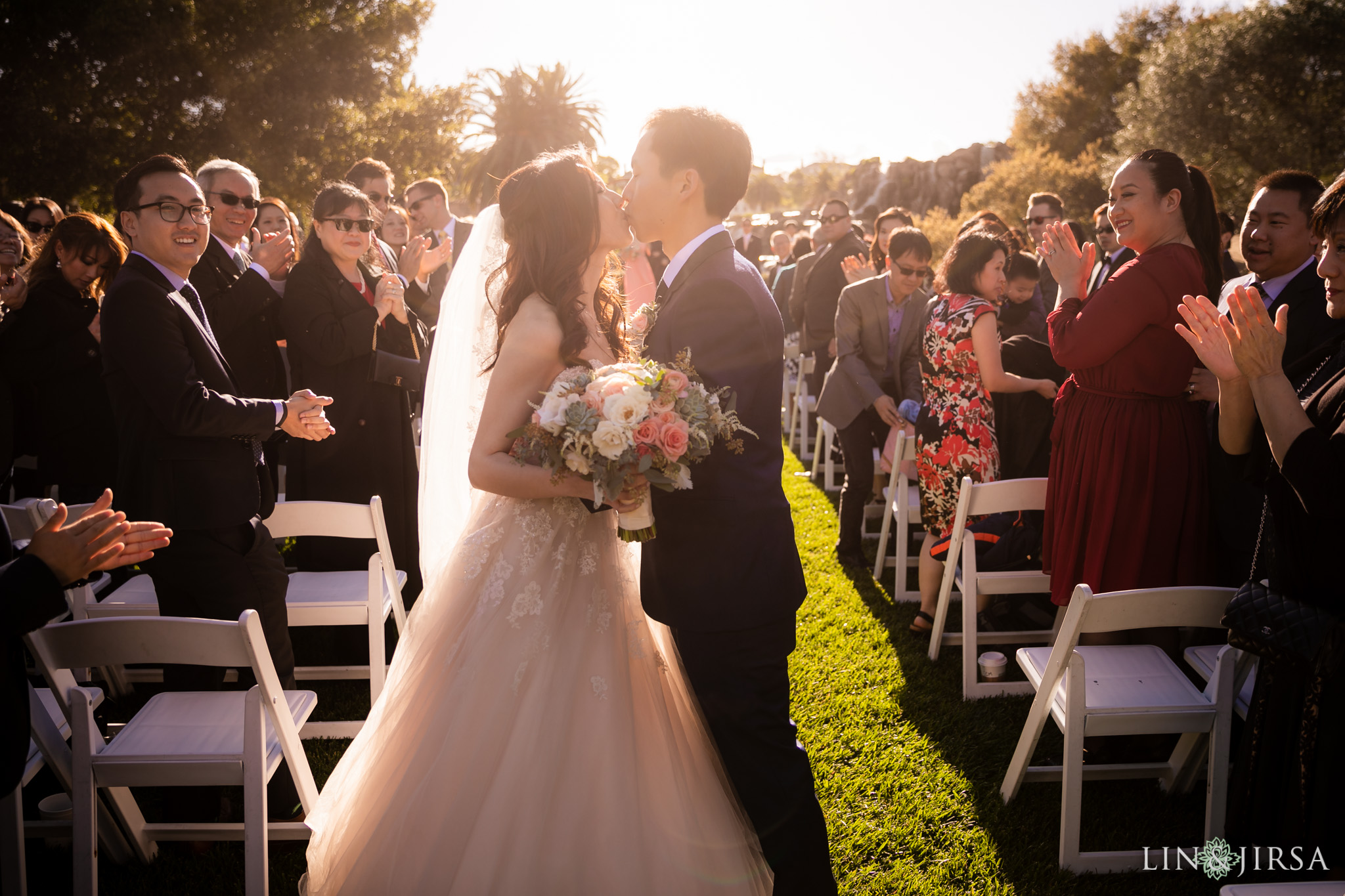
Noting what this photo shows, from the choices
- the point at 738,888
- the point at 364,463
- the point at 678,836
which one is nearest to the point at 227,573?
the point at 364,463

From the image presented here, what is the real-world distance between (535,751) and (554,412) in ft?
3.28

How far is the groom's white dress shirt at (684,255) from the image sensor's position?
2.31 m

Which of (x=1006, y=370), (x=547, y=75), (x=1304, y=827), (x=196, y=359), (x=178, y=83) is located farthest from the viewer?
(x=547, y=75)

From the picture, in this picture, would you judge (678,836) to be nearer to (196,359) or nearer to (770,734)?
(770,734)

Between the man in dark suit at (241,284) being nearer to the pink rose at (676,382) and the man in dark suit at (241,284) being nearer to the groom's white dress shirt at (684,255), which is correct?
the groom's white dress shirt at (684,255)

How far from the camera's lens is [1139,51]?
36.9 metres

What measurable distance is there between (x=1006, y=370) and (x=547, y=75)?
48844 millimetres

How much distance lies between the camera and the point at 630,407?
1965 millimetres

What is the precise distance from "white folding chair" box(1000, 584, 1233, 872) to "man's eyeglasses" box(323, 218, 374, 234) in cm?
378

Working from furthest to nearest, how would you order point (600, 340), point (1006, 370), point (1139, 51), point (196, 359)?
point (1139, 51)
point (1006, 370)
point (196, 359)
point (600, 340)

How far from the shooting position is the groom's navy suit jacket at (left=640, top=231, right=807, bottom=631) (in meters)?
2.20

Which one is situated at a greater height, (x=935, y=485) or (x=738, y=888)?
→ (x=935, y=485)

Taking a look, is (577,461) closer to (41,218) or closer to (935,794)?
(935,794)

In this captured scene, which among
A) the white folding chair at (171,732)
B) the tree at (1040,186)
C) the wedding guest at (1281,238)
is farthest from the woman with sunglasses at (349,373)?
the tree at (1040,186)
